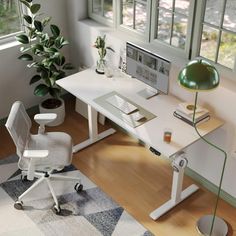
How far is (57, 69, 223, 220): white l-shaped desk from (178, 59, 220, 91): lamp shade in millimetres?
629

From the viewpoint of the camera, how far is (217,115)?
369cm

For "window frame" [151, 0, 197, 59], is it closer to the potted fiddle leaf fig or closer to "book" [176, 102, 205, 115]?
"book" [176, 102, 205, 115]

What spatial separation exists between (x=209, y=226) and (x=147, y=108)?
1.14 m

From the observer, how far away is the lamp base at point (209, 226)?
3641mm

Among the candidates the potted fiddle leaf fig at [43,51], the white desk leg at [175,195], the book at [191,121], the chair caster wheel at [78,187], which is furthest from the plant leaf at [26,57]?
the white desk leg at [175,195]

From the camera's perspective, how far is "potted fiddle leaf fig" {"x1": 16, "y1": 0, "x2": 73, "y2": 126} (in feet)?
14.3

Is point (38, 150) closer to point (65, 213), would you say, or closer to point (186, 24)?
point (65, 213)

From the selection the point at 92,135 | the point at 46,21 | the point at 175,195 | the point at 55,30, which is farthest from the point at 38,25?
the point at 175,195

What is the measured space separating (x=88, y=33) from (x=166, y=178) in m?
1.73

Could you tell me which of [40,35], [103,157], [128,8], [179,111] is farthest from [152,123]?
[40,35]

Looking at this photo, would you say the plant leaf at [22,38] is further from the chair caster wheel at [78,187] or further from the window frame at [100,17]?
the chair caster wheel at [78,187]

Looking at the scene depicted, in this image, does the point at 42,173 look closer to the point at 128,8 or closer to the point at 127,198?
the point at 127,198

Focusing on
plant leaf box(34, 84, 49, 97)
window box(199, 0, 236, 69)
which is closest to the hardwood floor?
plant leaf box(34, 84, 49, 97)

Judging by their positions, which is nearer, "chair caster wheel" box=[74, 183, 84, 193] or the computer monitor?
the computer monitor
